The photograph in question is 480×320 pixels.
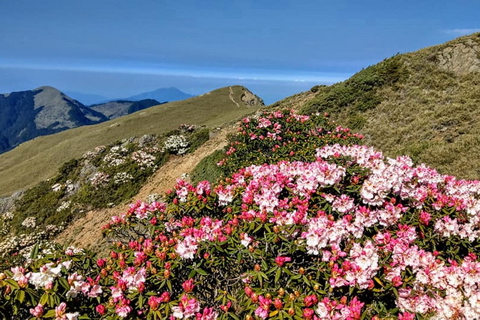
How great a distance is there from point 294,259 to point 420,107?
18798 mm

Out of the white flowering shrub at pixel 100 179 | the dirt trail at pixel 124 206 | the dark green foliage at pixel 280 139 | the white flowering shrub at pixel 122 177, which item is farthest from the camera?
the white flowering shrub at pixel 100 179

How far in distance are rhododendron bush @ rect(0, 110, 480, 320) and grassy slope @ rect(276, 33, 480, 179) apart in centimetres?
754

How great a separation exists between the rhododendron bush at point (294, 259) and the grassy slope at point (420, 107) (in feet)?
24.7

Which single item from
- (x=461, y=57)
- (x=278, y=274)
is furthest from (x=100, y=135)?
(x=278, y=274)

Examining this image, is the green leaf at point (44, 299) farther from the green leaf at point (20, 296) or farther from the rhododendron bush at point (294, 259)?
the green leaf at point (20, 296)

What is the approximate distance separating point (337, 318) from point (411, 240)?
2253mm

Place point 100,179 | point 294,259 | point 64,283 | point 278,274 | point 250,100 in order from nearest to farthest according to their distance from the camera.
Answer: point 64,283 < point 278,274 < point 294,259 < point 100,179 < point 250,100

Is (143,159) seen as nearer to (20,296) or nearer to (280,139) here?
(280,139)

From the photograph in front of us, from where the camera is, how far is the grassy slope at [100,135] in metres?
47.8

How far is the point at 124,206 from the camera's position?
19.4 m

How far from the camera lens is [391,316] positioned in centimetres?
362

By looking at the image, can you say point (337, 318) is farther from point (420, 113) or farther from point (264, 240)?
point (420, 113)

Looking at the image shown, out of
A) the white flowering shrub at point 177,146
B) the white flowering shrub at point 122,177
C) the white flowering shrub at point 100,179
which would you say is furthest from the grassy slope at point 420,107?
the white flowering shrub at point 100,179

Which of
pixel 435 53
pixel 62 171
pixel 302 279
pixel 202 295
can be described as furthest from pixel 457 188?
pixel 62 171
